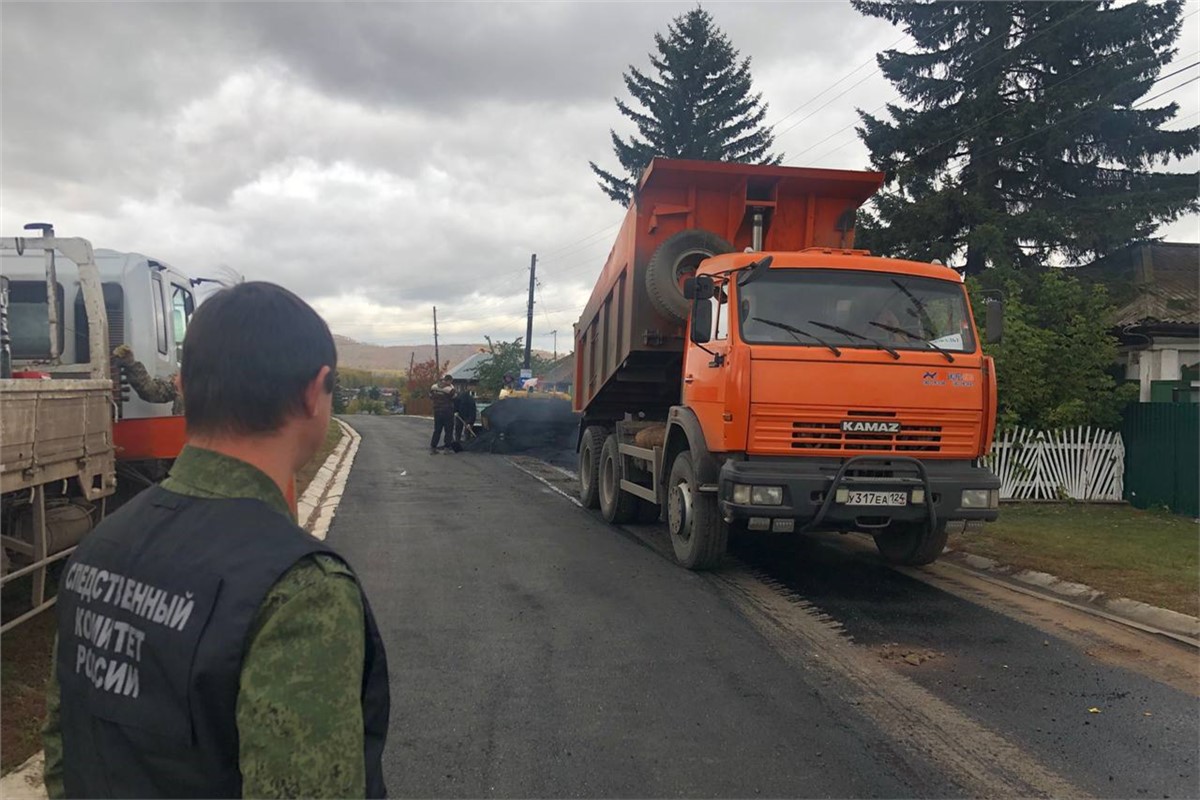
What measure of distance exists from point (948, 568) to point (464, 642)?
4935 millimetres

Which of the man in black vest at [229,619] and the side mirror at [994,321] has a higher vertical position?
the side mirror at [994,321]

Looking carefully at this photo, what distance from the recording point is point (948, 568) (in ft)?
27.2

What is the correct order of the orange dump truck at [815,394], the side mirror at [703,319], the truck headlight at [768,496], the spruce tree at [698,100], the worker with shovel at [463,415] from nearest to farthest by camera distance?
1. the truck headlight at [768,496]
2. the orange dump truck at [815,394]
3. the side mirror at [703,319]
4. the worker with shovel at [463,415]
5. the spruce tree at [698,100]

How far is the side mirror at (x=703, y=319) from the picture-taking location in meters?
7.65

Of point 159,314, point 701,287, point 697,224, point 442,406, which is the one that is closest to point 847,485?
point 701,287

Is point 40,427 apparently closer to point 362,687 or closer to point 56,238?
point 56,238

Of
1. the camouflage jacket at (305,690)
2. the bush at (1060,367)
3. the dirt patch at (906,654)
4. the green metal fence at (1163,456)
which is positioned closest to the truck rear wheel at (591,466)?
the bush at (1060,367)

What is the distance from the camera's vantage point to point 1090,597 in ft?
23.2

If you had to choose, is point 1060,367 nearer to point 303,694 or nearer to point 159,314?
point 159,314

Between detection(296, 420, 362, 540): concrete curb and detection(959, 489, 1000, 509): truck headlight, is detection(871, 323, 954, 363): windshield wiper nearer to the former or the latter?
detection(959, 489, 1000, 509): truck headlight

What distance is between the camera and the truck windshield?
714cm

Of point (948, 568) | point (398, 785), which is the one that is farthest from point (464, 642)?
point (948, 568)

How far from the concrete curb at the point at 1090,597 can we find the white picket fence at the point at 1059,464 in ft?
17.3

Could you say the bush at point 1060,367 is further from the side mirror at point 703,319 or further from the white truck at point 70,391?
the white truck at point 70,391
